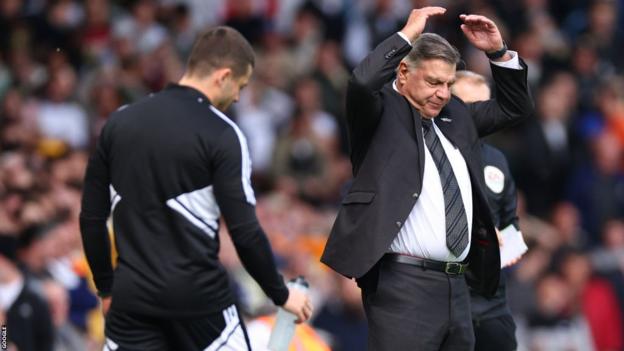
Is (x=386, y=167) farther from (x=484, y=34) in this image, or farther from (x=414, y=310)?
(x=484, y=34)

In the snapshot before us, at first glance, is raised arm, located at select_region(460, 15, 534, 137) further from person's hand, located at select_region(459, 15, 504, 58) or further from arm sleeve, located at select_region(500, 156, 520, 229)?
arm sleeve, located at select_region(500, 156, 520, 229)

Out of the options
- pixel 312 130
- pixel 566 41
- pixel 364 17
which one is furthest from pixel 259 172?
pixel 566 41

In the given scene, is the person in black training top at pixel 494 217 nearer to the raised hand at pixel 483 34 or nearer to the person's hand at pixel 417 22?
the raised hand at pixel 483 34

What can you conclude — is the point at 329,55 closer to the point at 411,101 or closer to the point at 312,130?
the point at 312,130

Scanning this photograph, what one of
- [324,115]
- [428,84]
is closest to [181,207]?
[428,84]

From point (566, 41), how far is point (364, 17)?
2.50 metres

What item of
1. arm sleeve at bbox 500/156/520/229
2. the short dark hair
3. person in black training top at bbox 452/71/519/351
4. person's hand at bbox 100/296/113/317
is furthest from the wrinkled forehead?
person's hand at bbox 100/296/113/317

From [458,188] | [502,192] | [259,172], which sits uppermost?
[458,188]

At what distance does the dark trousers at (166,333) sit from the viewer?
6.02 metres

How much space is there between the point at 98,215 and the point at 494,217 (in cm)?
207

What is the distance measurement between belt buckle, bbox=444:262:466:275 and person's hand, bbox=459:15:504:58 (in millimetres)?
1091

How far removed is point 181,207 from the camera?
5938 millimetres

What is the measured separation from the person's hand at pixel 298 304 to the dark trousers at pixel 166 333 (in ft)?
1.05

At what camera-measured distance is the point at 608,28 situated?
15875 mm
